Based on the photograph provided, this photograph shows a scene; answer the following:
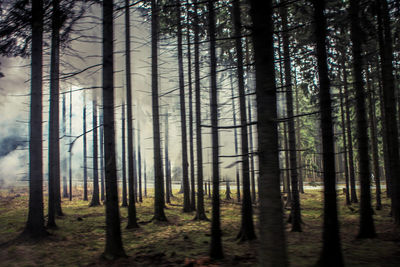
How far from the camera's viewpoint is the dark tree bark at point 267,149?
120 inches

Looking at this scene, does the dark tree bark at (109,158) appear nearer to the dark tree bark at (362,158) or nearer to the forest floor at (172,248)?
the forest floor at (172,248)

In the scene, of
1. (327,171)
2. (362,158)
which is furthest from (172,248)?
(362,158)

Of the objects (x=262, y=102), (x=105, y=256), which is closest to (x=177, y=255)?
(x=105, y=256)

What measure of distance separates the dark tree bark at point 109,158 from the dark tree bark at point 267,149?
4243 millimetres

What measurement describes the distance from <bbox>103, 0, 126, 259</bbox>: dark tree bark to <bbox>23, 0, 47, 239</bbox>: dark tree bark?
3672 millimetres

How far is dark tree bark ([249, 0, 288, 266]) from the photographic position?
3053 mm

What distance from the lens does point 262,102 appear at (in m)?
3.22

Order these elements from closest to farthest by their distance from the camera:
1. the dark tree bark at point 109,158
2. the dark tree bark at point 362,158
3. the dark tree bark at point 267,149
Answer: the dark tree bark at point 267,149
the dark tree bark at point 109,158
the dark tree bark at point 362,158

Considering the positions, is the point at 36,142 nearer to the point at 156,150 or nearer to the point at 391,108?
the point at 156,150

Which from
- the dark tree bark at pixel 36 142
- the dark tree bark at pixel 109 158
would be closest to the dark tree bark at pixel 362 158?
the dark tree bark at pixel 109 158

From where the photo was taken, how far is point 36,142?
862cm

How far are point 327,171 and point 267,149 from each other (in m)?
2.64

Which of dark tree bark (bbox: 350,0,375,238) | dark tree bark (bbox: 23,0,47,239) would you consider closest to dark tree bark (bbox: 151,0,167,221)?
dark tree bark (bbox: 23,0,47,239)

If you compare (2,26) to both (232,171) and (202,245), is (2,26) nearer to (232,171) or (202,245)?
(202,245)
